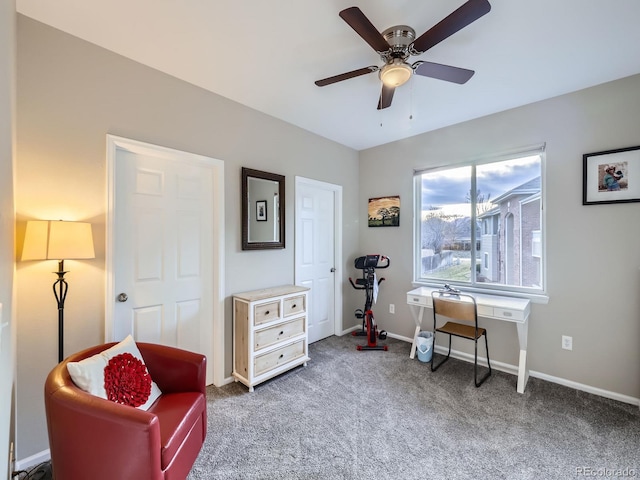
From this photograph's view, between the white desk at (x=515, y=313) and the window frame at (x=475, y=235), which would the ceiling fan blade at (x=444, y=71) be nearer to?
the window frame at (x=475, y=235)

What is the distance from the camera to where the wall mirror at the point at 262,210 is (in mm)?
2707

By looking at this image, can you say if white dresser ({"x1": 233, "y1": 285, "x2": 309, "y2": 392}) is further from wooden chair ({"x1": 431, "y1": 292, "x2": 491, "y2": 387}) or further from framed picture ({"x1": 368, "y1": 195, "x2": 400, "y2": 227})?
framed picture ({"x1": 368, "y1": 195, "x2": 400, "y2": 227})

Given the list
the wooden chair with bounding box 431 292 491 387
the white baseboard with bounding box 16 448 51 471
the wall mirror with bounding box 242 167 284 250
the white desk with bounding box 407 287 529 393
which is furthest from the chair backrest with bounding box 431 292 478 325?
the white baseboard with bounding box 16 448 51 471

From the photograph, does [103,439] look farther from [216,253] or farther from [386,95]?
[386,95]

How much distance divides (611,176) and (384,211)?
2.16 meters

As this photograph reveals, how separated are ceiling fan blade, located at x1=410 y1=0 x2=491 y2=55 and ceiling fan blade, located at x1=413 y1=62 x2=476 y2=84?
13 cm

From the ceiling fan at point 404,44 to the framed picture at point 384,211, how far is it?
1.87 m

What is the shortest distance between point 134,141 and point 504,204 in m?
3.45

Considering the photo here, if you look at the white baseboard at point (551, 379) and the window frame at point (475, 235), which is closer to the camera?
the white baseboard at point (551, 379)

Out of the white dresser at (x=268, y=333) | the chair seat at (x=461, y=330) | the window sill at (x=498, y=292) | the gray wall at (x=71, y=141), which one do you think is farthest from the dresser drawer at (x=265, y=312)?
the window sill at (x=498, y=292)

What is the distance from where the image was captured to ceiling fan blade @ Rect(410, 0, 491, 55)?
125 centimetres

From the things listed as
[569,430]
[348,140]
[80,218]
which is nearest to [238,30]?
Answer: [80,218]

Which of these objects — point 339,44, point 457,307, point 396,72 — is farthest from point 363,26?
point 457,307

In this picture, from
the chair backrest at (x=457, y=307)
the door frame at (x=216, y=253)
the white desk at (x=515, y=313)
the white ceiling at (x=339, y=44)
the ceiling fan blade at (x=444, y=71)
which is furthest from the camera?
the chair backrest at (x=457, y=307)
